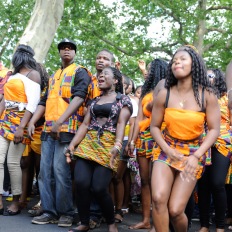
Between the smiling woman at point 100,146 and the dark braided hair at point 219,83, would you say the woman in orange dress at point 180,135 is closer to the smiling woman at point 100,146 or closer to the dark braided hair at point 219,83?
the smiling woman at point 100,146

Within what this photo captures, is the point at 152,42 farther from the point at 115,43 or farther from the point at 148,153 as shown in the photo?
the point at 148,153

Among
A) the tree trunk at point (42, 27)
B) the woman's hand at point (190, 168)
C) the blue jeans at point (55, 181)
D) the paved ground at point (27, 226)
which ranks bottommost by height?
the paved ground at point (27, 226)

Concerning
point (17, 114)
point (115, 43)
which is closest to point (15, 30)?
point (115, 43)

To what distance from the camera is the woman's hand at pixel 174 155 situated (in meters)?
4.26

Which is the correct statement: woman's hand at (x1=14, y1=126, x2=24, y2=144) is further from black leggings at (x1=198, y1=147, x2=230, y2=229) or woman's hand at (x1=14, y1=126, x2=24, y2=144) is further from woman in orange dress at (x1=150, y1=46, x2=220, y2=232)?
black leggings at (x1=198, y1=147, x2=230, y2=229)

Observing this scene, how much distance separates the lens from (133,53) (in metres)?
23.0

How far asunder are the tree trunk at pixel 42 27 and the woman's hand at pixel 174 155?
24.8 feet

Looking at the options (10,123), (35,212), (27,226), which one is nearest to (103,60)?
(10,123)

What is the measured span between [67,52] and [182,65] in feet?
7.11

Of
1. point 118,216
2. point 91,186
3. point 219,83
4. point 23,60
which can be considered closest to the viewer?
point 91,186

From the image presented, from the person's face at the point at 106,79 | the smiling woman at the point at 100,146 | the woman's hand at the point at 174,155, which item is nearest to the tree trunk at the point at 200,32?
the person's face at the point at 106,79

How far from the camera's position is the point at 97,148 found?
5.53 metres

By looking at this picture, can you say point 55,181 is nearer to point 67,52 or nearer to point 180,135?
point 67,52

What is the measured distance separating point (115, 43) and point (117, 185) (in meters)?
17.7
